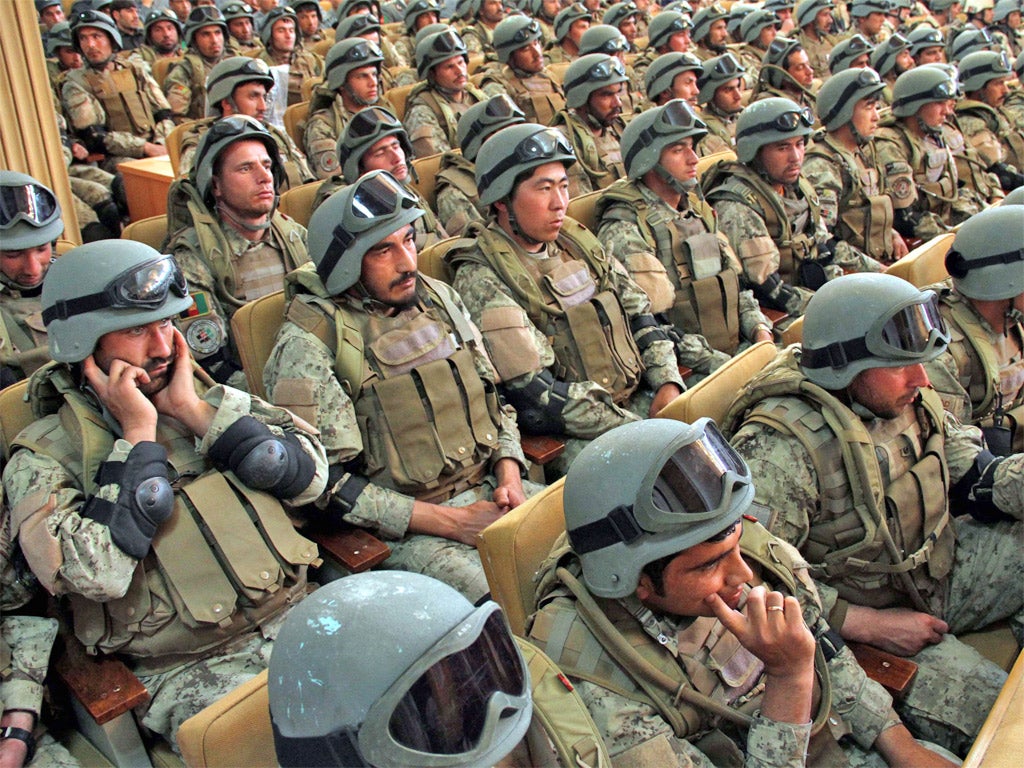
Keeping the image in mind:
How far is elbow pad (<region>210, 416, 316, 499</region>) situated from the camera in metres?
2.25

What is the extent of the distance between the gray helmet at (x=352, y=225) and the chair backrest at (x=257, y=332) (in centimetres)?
21

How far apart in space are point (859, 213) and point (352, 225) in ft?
10.7

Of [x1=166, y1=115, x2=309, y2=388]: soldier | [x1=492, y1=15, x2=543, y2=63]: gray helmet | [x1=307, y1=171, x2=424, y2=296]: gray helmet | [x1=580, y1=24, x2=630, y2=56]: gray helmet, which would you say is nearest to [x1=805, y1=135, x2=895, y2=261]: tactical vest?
[x1=580, y1=24, x2=630, y2=56]: gray helmet

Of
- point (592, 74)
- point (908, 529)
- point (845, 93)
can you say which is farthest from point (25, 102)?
point (845, 93)

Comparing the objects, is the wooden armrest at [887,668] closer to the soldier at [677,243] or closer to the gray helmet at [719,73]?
the soldier at [677,243]

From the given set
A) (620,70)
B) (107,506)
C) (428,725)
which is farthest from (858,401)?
(620,70)

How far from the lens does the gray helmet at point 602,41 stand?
687cm

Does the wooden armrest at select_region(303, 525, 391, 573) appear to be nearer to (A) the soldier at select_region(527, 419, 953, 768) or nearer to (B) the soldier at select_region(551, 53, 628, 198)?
(A) the soldier at select_region(527, 419, 953, 768)

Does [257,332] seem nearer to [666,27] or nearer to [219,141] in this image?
[219,141]

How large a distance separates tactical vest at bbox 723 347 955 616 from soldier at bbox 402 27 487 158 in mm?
3812

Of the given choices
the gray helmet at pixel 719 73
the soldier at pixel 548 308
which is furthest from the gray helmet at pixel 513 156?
the gray helmet at pixel 719 73

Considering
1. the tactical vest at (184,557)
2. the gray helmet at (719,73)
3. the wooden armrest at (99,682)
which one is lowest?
the wooden armrest at (99,682)

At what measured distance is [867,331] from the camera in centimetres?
235

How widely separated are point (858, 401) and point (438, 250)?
168 centimetres
